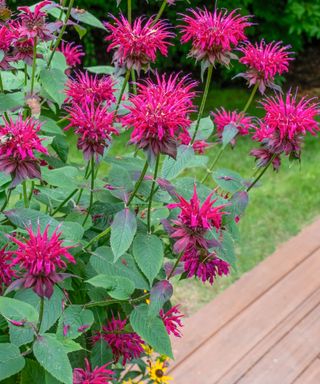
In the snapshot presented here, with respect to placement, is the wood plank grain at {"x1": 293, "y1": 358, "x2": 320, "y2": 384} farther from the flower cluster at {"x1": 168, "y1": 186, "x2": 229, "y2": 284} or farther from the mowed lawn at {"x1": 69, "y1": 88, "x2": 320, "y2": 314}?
the flower cluster at {"x1": 168, "y1": 186, "x2": 229, "y2": 284}

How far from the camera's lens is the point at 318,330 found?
2037 millimetres

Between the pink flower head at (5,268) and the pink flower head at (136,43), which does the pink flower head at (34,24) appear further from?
the pink flower head at (5,268)

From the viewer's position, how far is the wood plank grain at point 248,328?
186 cm

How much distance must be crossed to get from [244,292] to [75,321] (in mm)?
1417

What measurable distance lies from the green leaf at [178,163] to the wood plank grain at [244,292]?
1035mm

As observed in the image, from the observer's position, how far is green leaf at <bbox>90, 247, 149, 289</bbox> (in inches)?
36.9

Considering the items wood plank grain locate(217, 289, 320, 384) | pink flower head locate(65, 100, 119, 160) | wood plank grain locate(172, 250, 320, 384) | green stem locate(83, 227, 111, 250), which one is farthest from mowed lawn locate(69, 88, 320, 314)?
pink flower head locate(65, 100, 119, 160)

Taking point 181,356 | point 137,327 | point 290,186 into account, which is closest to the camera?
point 137,327

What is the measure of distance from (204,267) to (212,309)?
50.9 inches

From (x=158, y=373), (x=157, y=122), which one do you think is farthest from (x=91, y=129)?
(x=158, y=373)

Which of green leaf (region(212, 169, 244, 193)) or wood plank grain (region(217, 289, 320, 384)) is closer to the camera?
green leaf (region(212, 169, 244, 193))

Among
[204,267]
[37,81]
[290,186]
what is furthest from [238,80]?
[204,267]

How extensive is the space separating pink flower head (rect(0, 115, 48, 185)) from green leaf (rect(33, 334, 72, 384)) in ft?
0.70

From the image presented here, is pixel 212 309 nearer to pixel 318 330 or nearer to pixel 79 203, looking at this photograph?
pixel 318 330
